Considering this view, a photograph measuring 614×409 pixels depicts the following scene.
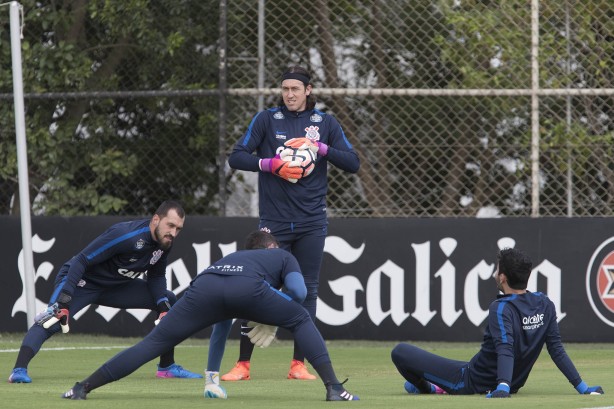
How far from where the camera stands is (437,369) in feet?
23.4

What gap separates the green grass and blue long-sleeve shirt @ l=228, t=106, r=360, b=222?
46.4 inches

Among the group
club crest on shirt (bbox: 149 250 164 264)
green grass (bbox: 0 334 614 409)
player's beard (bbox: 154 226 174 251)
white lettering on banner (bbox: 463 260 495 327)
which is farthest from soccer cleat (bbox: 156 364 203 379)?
white lettering on banner (bbox: 463 260 495 327)

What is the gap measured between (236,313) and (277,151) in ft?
7.59

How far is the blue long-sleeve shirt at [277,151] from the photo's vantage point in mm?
8766

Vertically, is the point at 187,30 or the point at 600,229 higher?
the point at 187,30

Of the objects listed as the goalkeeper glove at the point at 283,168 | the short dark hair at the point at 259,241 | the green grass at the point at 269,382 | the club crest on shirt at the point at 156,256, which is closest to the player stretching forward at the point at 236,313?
the green grass at the point at 269,382

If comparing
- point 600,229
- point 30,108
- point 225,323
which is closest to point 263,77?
point 30,108

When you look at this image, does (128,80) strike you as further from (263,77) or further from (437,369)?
(437,369)

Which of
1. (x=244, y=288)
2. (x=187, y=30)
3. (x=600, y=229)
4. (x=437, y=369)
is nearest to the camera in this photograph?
(x=244, y=288)

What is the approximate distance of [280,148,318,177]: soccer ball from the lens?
8633 mm

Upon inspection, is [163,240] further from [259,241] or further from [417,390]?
[417,390]

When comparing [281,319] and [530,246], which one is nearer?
[281,319]

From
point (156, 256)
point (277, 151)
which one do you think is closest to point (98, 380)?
point (156, 256)

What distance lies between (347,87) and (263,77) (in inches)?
31.9
